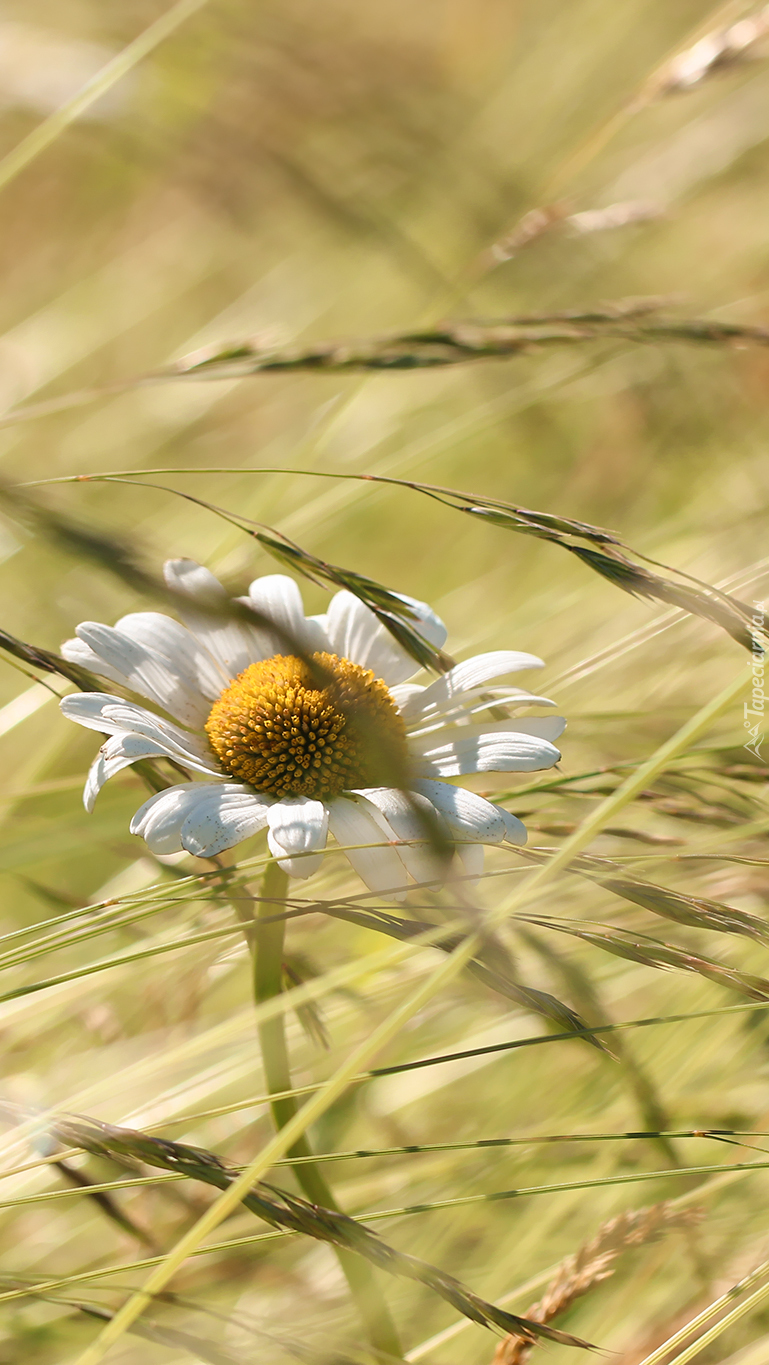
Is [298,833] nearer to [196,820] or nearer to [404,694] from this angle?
[196,820]

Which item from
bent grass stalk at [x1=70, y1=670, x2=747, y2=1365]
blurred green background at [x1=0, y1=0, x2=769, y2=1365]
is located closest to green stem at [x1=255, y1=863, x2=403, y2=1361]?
blurred green background at [x1=0, y1=0, x2=769, y2=1365]

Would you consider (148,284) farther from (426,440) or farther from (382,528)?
(426,440)

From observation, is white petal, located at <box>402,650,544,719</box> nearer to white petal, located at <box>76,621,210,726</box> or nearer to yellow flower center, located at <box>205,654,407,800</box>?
yellow flower center, located at <box>205,654,407,800</box>

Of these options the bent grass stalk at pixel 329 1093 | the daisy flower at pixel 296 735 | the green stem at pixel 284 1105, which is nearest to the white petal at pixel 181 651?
the daisy flower at pixel 296 735

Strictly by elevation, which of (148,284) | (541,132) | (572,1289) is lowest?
(572,1289)

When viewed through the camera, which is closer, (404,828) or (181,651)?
(404,828)

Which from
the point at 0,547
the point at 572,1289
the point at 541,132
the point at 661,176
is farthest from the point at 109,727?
the point at 541,132

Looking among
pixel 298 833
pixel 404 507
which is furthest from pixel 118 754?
pixel 404 507
